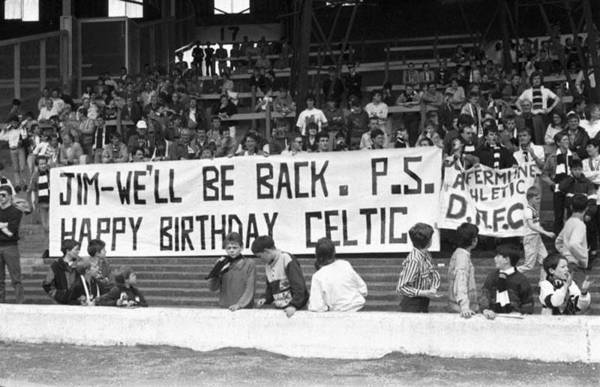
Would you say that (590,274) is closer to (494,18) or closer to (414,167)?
(414,167)

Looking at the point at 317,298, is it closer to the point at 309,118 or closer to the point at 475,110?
the point at 475,110

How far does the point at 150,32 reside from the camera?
34.4 meters

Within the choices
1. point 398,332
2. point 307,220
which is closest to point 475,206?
point 307,220

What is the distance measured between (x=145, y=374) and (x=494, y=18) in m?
26.6

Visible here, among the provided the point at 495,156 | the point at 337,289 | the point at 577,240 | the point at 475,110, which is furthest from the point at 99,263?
the point at 475,110

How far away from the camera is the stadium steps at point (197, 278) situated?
1391 cm

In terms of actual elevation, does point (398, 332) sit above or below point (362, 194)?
below

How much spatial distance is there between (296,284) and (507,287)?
1.97 metres

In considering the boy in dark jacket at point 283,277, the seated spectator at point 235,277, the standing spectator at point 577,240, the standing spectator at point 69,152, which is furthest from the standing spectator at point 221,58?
the boy in dark jacket at point 283,277

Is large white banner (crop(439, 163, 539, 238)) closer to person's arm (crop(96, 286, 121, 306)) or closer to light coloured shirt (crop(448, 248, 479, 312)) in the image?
light coloured shirt (crop(448, 248, 479, 312))

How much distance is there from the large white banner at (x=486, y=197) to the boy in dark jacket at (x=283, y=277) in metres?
4.21

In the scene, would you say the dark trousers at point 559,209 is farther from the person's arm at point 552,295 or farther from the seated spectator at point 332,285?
the seated spectator at point 332,285

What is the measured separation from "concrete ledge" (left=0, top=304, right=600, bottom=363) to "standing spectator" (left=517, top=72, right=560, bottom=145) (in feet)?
31.1

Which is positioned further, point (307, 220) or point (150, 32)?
Answer: point (150, 32)
